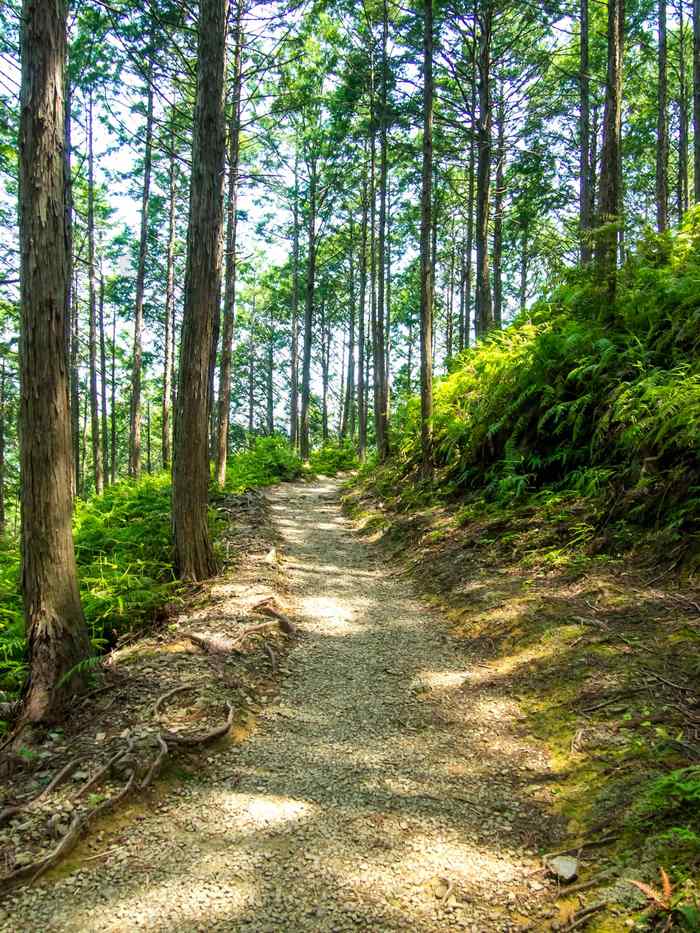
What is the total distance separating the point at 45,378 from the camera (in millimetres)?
3869

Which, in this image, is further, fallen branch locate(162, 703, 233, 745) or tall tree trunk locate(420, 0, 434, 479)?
tall tree trunk locate(420, 0, 434, 479)

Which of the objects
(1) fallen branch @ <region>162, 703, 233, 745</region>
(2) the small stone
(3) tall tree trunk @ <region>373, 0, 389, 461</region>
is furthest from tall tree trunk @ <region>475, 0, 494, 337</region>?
(2) the small stone

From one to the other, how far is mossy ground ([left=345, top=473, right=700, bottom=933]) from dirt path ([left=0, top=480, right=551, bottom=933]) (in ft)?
0.82

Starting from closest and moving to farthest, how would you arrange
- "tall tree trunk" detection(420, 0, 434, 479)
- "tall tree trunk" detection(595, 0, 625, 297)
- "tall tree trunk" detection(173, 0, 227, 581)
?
"tall tree trunk" detection(173, 0, 227, 581) < "tall tree trunk" detection(595, 0, 625, 297) < "tall tree trunk" detection(420, 0, 434, 479)

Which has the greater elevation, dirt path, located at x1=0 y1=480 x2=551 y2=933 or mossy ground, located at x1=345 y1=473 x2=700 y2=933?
mossy ground, located at x1=345 y1=473 x2=700 y2=933

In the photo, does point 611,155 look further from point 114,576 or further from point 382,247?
point 382,247

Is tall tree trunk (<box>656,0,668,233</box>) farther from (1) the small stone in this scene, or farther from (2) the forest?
(1) the small stone

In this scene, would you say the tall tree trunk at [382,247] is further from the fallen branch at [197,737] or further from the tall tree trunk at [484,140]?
the fallen branch at [197,737]

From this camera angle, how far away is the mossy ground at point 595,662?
2352 mm

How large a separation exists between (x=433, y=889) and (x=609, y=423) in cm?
521

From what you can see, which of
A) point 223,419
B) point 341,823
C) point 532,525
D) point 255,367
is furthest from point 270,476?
point 255,367

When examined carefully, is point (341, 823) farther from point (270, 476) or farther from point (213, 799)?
point (270, 476)

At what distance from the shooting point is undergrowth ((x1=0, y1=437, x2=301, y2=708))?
517cm

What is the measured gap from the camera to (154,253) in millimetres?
23031
